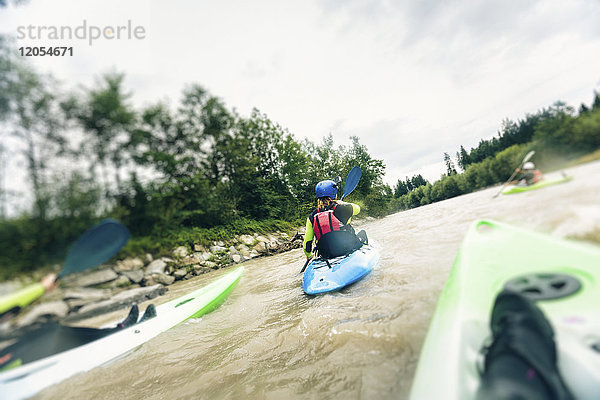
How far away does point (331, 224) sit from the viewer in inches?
137

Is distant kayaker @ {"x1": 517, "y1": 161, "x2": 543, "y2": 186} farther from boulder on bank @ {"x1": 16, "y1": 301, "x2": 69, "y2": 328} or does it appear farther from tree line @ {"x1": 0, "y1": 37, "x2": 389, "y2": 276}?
boulder on bank @ {"x1": 16, "y1": 301, "x2": 69, "y2": 328}

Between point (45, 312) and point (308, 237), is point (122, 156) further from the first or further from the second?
point (308, 237)

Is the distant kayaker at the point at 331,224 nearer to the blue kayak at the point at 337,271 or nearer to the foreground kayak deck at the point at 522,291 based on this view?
the blue kayak at the point at 337,271

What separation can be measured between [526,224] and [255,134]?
23.8 ft

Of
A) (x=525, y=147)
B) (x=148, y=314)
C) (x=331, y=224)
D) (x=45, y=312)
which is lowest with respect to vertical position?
(x=148, y=314)

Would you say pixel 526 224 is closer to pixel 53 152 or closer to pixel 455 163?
pixel 455 163

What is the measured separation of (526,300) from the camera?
741 millimetres

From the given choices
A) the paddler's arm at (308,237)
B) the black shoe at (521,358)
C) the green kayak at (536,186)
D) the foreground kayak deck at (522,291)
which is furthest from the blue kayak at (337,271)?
the black shoe at (521,358)

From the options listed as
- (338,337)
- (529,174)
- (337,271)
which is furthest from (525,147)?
(337,271)

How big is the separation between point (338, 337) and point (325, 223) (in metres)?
1.73

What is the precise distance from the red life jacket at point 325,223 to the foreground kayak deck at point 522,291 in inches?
94.0

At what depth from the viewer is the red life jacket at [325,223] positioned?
11.4 feet

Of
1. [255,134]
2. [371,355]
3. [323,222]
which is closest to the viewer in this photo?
[371,355]

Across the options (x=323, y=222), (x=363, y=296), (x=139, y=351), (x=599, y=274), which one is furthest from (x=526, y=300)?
(x=139, y=351)
